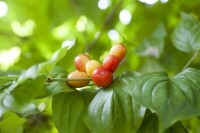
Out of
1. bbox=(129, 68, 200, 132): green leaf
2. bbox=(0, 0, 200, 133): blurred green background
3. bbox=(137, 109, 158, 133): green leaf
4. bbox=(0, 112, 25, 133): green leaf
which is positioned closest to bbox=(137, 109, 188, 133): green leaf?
bbox=(137, 109, 158, 133): green leaf

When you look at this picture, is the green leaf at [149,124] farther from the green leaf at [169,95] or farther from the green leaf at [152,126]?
the green leaf at [169,95]

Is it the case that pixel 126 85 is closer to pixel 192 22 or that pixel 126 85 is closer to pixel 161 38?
pixel 192 22

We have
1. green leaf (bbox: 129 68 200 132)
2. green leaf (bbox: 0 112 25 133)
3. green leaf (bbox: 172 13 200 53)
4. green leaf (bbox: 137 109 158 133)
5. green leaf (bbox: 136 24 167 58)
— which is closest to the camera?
green leaf (bbox: 129 68 200 132)

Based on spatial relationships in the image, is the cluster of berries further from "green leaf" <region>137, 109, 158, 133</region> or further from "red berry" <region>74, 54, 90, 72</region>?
"green leaf" <region>137, 109, 158, 133</region>

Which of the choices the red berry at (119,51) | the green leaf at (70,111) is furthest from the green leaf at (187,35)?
the green leaf at (70,111)

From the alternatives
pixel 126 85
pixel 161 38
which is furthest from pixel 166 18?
pixel 126 85

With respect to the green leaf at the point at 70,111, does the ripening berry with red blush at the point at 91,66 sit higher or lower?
higher
